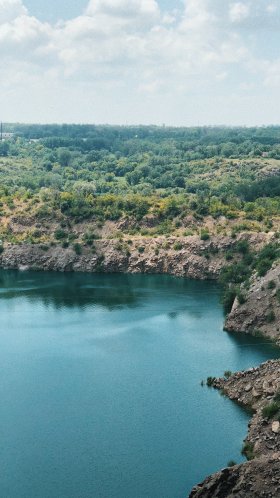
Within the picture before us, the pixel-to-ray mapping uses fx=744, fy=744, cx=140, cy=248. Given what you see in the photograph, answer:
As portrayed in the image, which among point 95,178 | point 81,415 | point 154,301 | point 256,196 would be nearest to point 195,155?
point 95,178

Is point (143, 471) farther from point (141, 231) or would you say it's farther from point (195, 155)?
point (195, 155)

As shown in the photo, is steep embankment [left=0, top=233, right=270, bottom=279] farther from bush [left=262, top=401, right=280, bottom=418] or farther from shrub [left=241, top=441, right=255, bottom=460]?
shrub [left=241, top=441, right=255, bottom=460]

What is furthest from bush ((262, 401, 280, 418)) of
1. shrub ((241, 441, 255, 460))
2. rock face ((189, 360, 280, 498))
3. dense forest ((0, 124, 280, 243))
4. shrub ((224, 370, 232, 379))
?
dense forest ((0, 124, 280, 243))

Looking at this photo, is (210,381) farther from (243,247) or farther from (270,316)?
(243,247)

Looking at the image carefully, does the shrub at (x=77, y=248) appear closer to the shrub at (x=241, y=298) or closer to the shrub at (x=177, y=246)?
the shrub at (x=177, y=246)

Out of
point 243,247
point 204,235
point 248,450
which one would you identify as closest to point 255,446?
point 248,450

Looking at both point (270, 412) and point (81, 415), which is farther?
point (81, 415)
